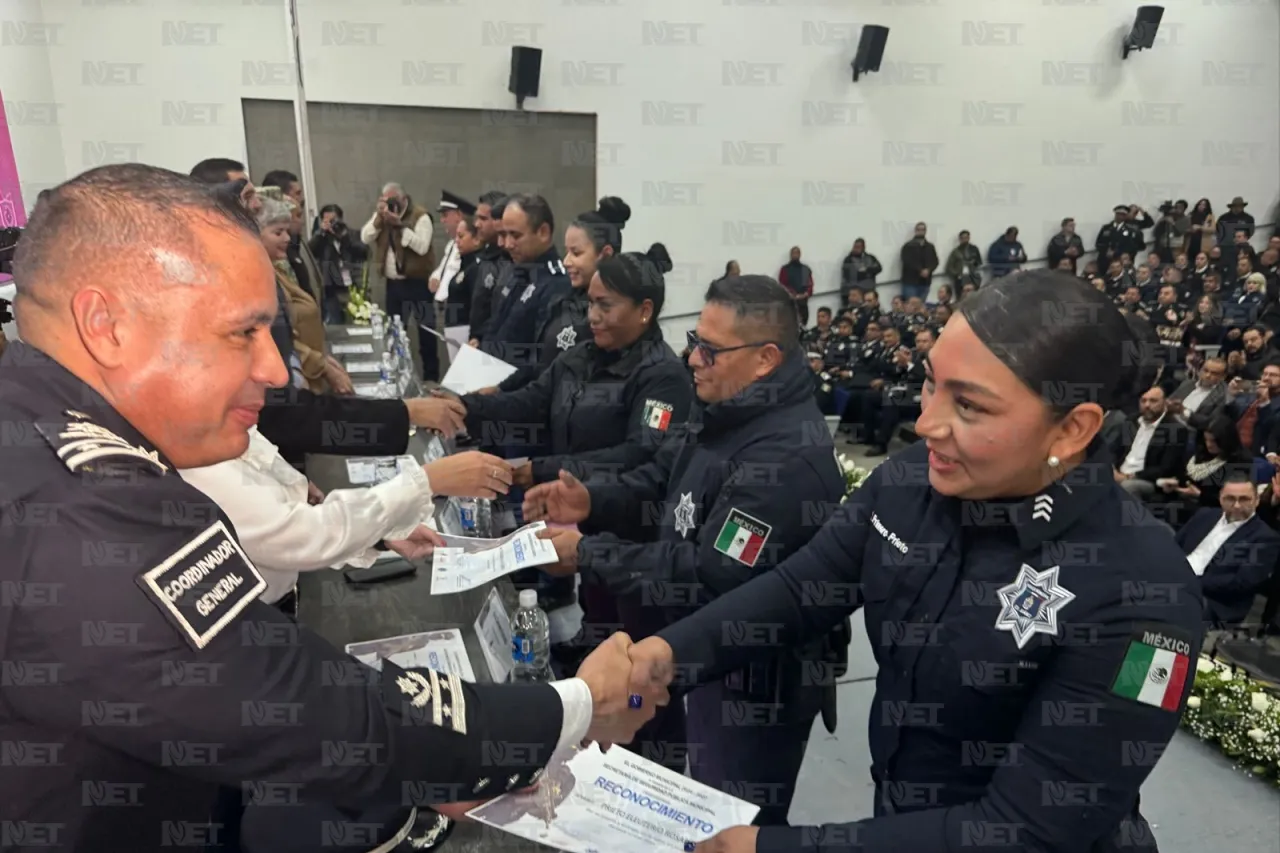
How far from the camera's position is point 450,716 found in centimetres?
119

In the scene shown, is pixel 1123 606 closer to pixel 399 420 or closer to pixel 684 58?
pixel 399 420

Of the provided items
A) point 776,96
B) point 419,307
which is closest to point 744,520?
point 419,307

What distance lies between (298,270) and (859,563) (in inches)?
162

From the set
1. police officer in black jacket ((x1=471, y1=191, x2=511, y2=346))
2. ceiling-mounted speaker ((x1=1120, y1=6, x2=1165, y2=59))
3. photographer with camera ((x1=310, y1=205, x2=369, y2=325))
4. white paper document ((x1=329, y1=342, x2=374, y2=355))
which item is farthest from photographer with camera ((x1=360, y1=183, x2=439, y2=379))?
ceiling-mounted speaker ((x1=1120, y1=6, x2=1165, y2=59))

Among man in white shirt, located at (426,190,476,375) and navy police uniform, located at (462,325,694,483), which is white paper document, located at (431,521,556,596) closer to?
navy police uniform, located at (462,325,694,483)

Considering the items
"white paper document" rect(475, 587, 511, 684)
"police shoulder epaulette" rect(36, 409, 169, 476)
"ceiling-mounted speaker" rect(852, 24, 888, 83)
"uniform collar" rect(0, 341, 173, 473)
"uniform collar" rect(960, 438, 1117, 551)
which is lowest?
"white paper document" rect(475, 587, 511, 684)

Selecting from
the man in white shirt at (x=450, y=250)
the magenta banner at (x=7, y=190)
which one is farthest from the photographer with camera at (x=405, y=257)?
the magenta banner at (x=7, y=190)

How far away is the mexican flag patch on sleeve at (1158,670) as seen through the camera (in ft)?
3.84

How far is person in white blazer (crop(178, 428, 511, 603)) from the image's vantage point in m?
1.81

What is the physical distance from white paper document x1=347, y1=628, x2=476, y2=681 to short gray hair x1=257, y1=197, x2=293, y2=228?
7.26ft

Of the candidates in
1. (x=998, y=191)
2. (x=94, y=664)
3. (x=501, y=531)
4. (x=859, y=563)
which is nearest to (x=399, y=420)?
(x=501, y=531)

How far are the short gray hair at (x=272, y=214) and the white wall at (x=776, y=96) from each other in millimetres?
5848

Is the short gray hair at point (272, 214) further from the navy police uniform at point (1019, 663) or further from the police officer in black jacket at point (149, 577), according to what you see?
the navy police uniform at point (1019, 663)

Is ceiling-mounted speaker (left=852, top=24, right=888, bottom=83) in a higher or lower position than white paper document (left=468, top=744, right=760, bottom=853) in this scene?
higher
